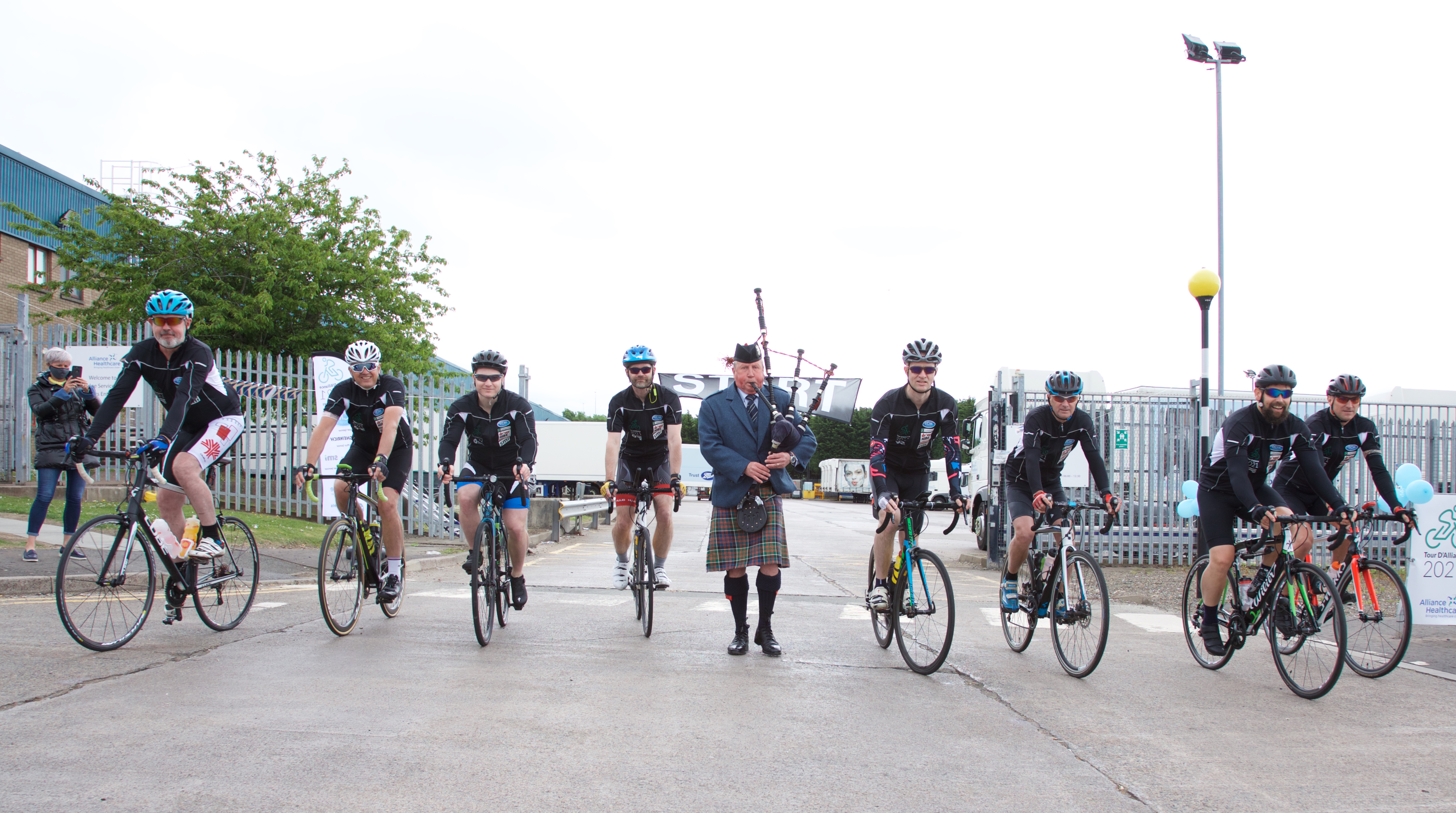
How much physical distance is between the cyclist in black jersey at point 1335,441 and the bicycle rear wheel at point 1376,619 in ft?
2.47

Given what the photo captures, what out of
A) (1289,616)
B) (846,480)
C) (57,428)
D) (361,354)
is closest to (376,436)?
(361,354)

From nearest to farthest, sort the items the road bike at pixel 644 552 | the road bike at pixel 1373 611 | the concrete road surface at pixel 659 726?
the concrete road surface at pixel 659 726 → the road bike at pixel 1373 611 → the road bike at pixel 644 552

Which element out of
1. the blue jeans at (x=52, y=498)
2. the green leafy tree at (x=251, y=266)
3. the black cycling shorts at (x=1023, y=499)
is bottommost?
the blue jeans at (x=52, y=498)

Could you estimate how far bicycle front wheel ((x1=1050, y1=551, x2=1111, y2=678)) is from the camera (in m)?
5.57

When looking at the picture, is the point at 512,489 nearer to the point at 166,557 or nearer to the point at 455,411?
the point at 455,411

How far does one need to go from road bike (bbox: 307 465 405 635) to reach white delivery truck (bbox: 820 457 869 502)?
52.7 meters

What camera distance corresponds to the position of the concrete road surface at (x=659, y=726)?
3420 mm

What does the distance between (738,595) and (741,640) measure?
0.92 feet

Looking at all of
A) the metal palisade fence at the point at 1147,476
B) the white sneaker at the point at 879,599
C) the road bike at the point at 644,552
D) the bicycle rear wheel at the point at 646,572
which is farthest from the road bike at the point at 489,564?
the metal palisade fence at the point at 1147,476

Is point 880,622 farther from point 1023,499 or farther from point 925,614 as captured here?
point 1023,499

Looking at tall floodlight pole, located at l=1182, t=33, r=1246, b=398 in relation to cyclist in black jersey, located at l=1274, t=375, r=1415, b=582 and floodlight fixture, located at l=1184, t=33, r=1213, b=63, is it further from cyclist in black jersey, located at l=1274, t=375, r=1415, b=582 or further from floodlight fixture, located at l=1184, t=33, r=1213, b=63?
cyclist in black jersey, located at l=1274, t=375, r=1415, b=582

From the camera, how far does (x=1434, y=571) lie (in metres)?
7.19

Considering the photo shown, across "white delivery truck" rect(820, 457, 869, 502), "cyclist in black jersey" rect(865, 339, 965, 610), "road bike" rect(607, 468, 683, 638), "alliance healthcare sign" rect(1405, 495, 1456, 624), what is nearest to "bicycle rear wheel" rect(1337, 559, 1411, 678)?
"alliance healthcare sign" rect(1405, 495, 1456, 624)

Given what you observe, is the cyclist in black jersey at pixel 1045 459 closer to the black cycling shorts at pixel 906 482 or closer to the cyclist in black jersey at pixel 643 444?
the black cycling shorts at pixel 906 482
